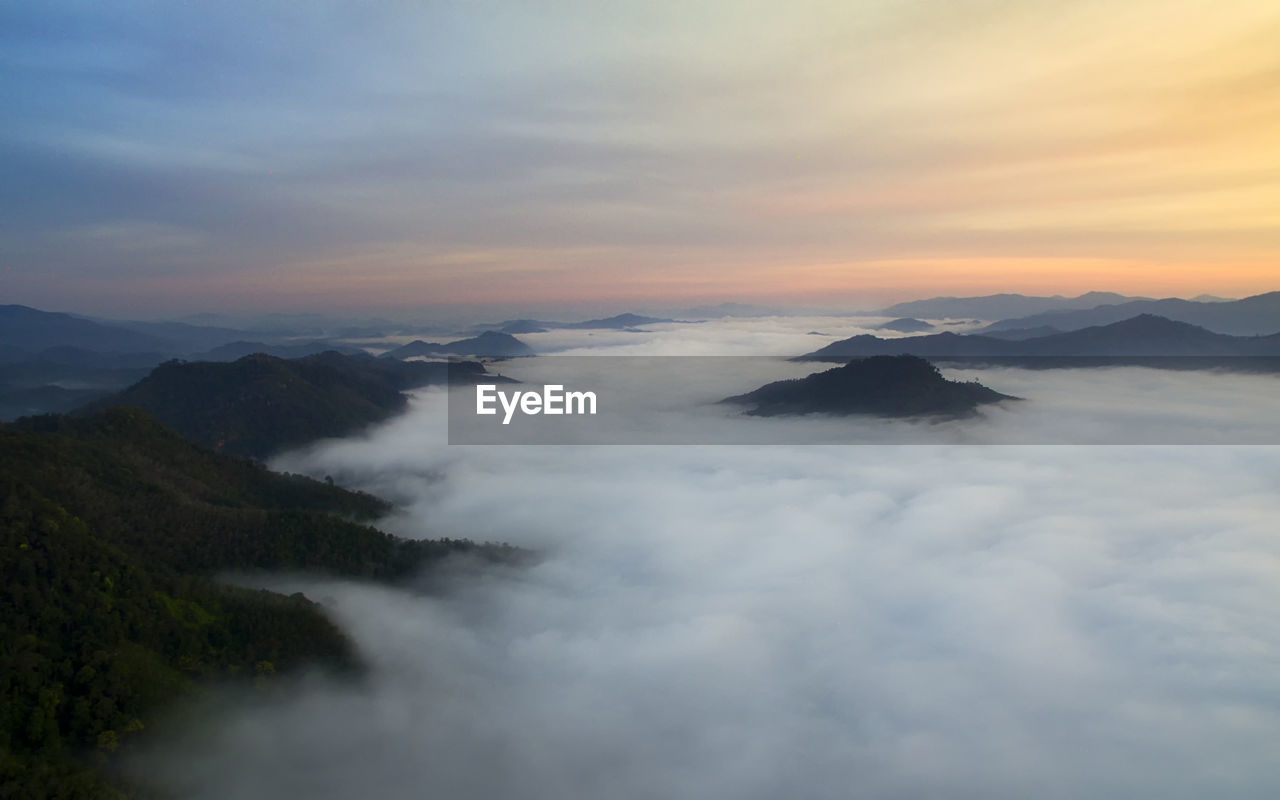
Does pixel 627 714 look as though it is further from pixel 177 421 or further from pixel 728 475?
pixel 177 421

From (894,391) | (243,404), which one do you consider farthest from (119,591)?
(894,391)

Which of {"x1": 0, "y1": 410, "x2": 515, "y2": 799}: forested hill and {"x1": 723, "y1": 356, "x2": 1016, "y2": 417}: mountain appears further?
{"x1": 723, "y1": 356, "x2": 1016, "y2": 417}: mountain

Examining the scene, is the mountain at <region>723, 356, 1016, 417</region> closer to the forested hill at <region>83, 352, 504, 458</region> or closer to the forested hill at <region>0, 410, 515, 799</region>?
the forested hill at <region>83, 352, 504, 458</region>

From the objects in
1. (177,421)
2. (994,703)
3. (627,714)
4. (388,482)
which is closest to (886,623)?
(994,703)

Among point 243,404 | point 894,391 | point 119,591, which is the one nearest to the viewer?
point 119,591

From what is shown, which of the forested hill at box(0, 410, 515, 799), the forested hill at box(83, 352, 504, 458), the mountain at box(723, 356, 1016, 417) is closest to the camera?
the forested hill at box(0, 410, 515, 799)

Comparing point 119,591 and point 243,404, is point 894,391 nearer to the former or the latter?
point 243,404

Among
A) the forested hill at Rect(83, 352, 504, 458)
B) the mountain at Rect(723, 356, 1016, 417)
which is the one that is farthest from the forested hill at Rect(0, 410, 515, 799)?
the mountain at Rect(723, 356, 1016, 417)
